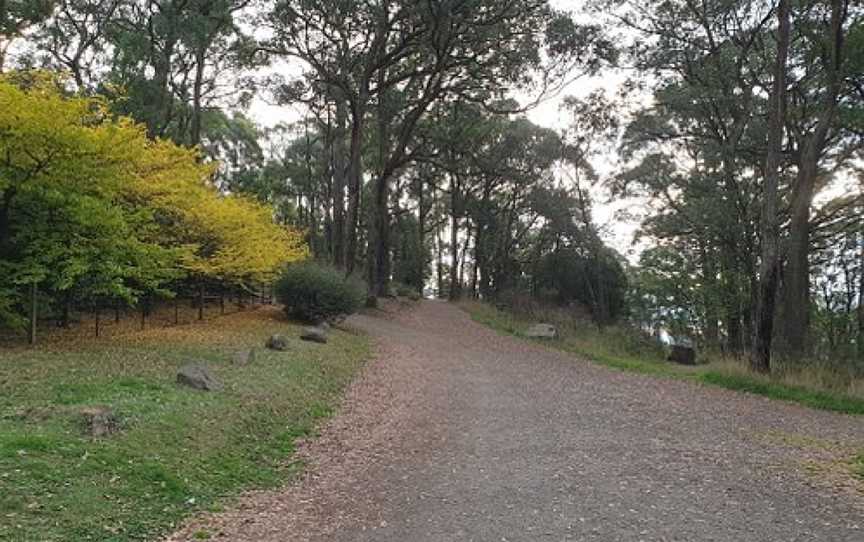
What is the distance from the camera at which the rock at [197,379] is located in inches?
310

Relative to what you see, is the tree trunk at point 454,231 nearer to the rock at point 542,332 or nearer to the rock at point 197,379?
the rock at point 542,332

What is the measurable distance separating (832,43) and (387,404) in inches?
435

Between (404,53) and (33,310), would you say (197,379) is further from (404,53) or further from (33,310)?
(404,53)

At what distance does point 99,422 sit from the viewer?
5707 mm

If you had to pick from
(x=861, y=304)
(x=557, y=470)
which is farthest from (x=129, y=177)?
(x=861, y=304)

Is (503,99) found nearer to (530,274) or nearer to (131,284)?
(131,284)

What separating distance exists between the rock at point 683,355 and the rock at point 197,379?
43.6ft

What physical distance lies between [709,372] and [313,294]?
925 centimetres

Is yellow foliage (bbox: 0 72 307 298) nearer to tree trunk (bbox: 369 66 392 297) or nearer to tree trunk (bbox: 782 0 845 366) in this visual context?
tree trunk (bbox: 369 66 392 297)

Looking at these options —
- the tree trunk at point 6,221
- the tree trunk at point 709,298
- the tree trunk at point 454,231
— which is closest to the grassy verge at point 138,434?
the tree trunk at point 6,221

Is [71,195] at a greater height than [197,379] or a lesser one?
greater

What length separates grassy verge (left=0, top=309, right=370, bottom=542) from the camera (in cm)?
441

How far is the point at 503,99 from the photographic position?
23547 mm

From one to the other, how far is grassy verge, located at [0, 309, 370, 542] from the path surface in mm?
393
